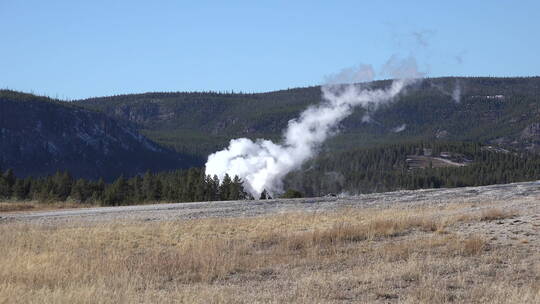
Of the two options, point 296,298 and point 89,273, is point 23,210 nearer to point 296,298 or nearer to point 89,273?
point 89,273

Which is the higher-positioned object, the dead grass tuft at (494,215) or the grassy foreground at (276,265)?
the dead grass tuft at (494,215)

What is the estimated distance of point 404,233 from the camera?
831 inches

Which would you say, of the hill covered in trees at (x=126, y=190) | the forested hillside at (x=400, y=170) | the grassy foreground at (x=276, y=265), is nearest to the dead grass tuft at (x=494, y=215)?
the grassy foreground at (x=276, y=265)

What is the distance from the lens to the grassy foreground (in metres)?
12.7

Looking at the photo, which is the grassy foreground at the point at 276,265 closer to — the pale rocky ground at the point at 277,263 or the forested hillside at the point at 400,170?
the pale rocky ground at the point at 277,263

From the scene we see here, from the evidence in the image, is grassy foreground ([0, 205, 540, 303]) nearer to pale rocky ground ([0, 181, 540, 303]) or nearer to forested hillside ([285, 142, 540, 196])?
pale rocky ground ([0, 181, 540, 303])

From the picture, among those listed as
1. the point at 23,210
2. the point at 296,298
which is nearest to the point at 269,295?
the point at 296,298

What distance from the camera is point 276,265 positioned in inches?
648

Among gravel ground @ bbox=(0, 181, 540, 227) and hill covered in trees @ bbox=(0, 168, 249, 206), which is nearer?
gravel ground @ bbox=(0, 181, 540, 227)

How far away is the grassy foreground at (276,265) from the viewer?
12.7 m

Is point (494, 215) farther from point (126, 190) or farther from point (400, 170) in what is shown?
point (400, 170)

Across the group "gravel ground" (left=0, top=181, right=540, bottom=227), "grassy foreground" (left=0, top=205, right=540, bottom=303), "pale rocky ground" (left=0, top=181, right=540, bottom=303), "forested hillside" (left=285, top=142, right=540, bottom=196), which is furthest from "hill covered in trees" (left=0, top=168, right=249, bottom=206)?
"grassy foreground" (left=0, top=205, right=540, bottom=303)

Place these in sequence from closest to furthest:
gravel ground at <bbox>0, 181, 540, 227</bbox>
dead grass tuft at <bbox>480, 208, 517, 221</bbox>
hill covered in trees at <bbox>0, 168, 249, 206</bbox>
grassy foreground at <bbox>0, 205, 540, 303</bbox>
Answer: grassy foreground at <bbox>0, 205, 540, 303</bbox>, dead grass tuft at <bbox>480, 208, 517, 221</bbox>, gravel ground at <bbox>0, 181, 540, 227</bbox>, hill covered in trees at <bbox>0, 168, 249, 206</bbox>

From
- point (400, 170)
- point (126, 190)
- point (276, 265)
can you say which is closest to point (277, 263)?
point (276, 265)
